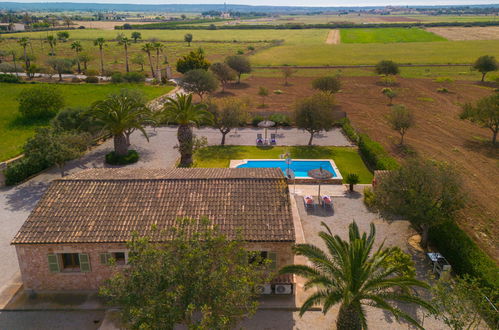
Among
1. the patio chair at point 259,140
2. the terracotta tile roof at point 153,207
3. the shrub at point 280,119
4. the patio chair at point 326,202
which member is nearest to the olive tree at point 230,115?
the patio chair at point 259,140

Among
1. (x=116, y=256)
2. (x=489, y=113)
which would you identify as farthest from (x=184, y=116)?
(x=489, y=113)

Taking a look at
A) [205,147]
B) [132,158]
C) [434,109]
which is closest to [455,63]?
[434,109]

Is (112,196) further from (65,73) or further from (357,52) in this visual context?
(357,52)

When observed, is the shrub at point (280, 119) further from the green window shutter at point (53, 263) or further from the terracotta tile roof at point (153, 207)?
the green window shutter at point (53, 263)

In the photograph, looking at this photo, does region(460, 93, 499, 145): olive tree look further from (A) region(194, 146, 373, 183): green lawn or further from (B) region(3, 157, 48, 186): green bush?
(B) region(3, 157, 48, 186): green bush

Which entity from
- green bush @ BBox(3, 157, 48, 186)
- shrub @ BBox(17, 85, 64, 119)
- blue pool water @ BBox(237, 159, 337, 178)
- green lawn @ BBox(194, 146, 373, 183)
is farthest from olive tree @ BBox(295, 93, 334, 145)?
shrub @ BBox(17, 85, 64, 119)

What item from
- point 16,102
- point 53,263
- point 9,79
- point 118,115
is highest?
point 118,115

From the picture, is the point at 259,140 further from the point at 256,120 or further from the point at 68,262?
the point at 68,262
